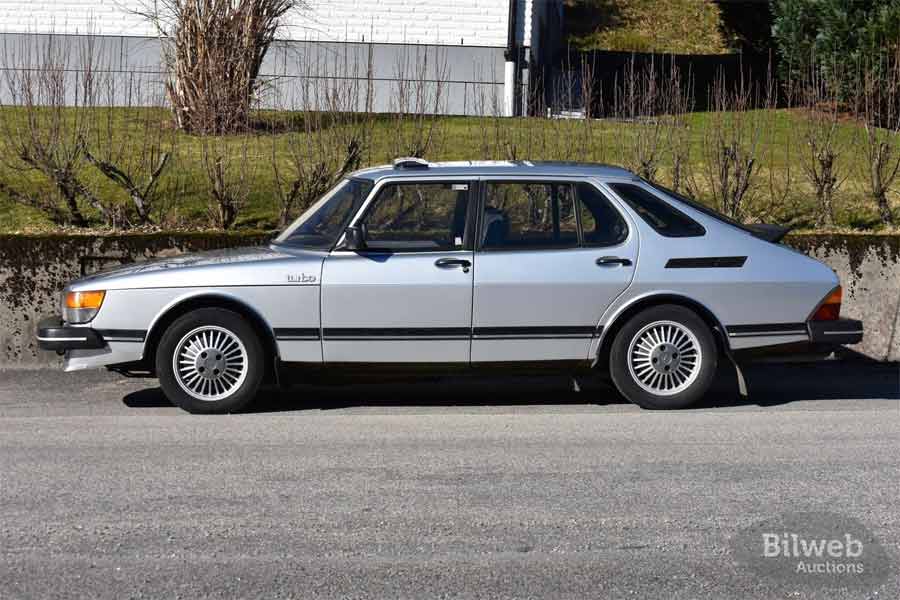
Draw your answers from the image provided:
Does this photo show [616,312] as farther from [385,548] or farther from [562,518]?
[385,548]

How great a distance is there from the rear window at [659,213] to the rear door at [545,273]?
14 centimetres

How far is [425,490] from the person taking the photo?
6.28 metres

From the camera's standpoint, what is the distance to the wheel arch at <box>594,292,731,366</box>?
8391 millimetres

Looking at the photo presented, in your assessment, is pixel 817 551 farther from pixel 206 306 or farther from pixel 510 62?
pixel 510 62

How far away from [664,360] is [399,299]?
182 centimetres

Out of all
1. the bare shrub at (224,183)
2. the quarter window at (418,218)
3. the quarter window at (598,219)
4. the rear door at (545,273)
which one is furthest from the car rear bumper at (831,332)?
the bare shrub at (224,183)

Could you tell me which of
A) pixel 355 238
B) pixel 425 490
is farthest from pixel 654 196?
pixel 425 490

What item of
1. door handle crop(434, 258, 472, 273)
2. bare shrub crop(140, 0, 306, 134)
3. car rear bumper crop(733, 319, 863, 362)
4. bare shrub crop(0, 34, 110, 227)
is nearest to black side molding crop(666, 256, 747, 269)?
car rear bumper crop(733, 319, 863, 362)

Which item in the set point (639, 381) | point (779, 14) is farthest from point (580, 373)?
point (779, 14)

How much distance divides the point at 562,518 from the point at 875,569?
138 centimetres

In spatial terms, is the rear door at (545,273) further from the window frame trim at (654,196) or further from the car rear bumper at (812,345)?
the car rear bumper at (812,345)

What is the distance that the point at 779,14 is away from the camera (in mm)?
26625

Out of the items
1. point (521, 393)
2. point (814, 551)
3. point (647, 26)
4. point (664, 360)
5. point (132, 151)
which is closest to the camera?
point (814, 551)

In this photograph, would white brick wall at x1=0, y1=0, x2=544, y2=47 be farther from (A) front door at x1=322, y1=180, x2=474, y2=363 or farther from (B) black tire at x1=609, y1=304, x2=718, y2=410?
(B) black tire at x1=609, y1=304, x2=718, y2=410
